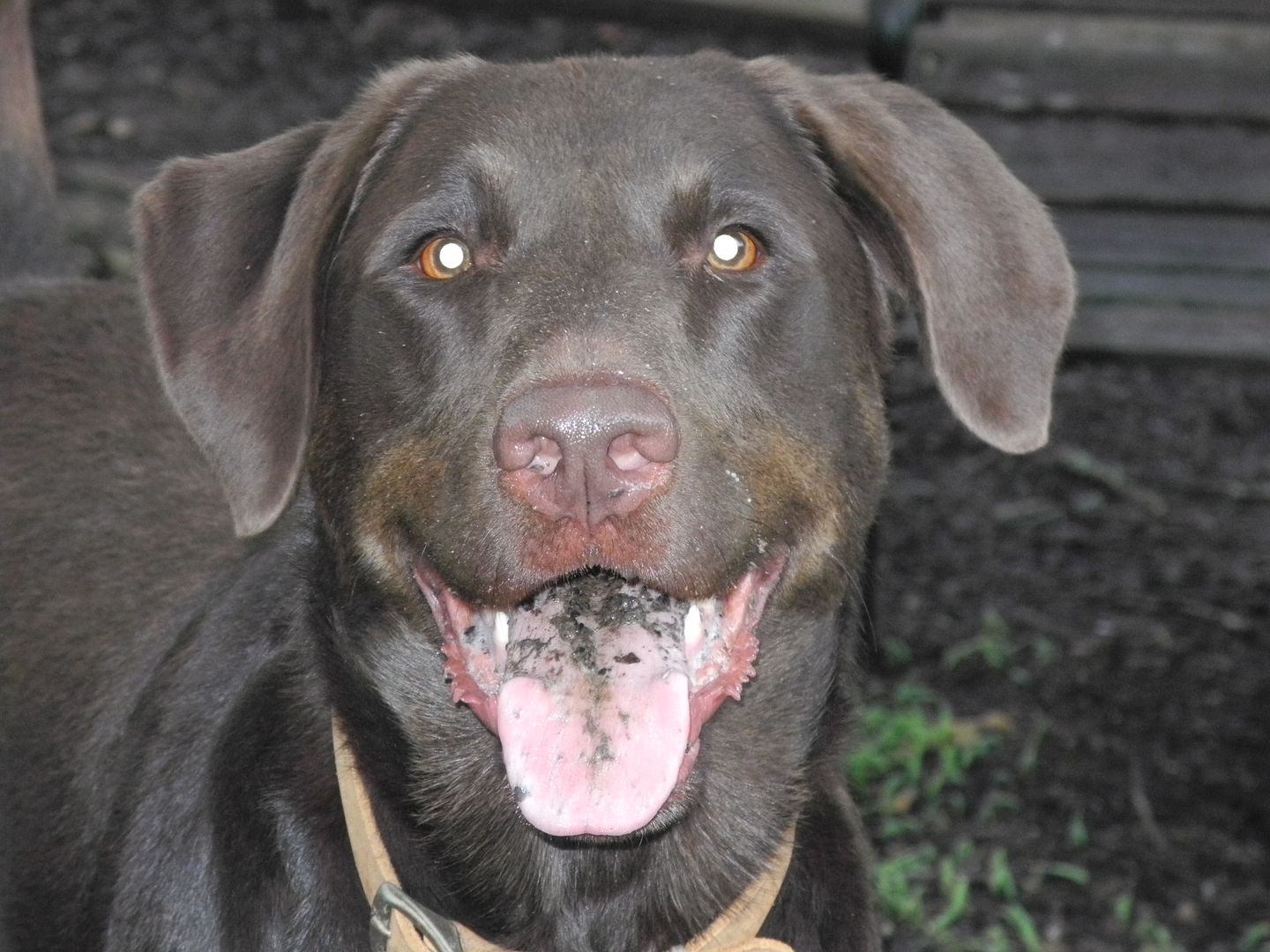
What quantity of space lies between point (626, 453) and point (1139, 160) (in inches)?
216

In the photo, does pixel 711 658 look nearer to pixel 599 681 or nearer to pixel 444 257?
pixel 599 681

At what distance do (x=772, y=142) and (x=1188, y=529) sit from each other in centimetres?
419

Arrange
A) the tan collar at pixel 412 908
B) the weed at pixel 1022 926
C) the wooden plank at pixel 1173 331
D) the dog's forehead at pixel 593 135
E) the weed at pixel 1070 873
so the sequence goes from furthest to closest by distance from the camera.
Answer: the wooden plank at pixel 1173 331, the weed at pixel 1070 873, the weed at pixel 1022 926, the dog's forehead at pixel 593 135, the tan collar at pixel 412 908

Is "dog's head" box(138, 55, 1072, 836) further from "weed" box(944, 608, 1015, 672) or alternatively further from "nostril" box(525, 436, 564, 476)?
"weed" box(944, 608, 1015, 672)

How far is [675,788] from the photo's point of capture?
2.91 metres

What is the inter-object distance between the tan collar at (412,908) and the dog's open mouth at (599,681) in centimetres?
26

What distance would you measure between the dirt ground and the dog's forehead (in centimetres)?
107

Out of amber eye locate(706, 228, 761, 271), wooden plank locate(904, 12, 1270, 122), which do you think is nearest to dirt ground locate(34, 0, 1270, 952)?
amber eye locate(706, 228, 761, 271)

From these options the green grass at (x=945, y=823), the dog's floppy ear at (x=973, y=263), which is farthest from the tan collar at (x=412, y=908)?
the green grass at (x=945, y=823)

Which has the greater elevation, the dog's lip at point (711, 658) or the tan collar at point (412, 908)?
the dog's lip at point (711, 658)

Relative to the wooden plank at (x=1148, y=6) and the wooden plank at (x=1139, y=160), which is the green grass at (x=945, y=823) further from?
the wooden plank at (x=1148, y=6)

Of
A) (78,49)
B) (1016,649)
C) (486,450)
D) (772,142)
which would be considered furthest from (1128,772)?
(78,49)

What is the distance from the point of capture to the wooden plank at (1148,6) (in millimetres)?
7211

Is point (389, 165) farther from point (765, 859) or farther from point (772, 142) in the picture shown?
point (765, 859)
